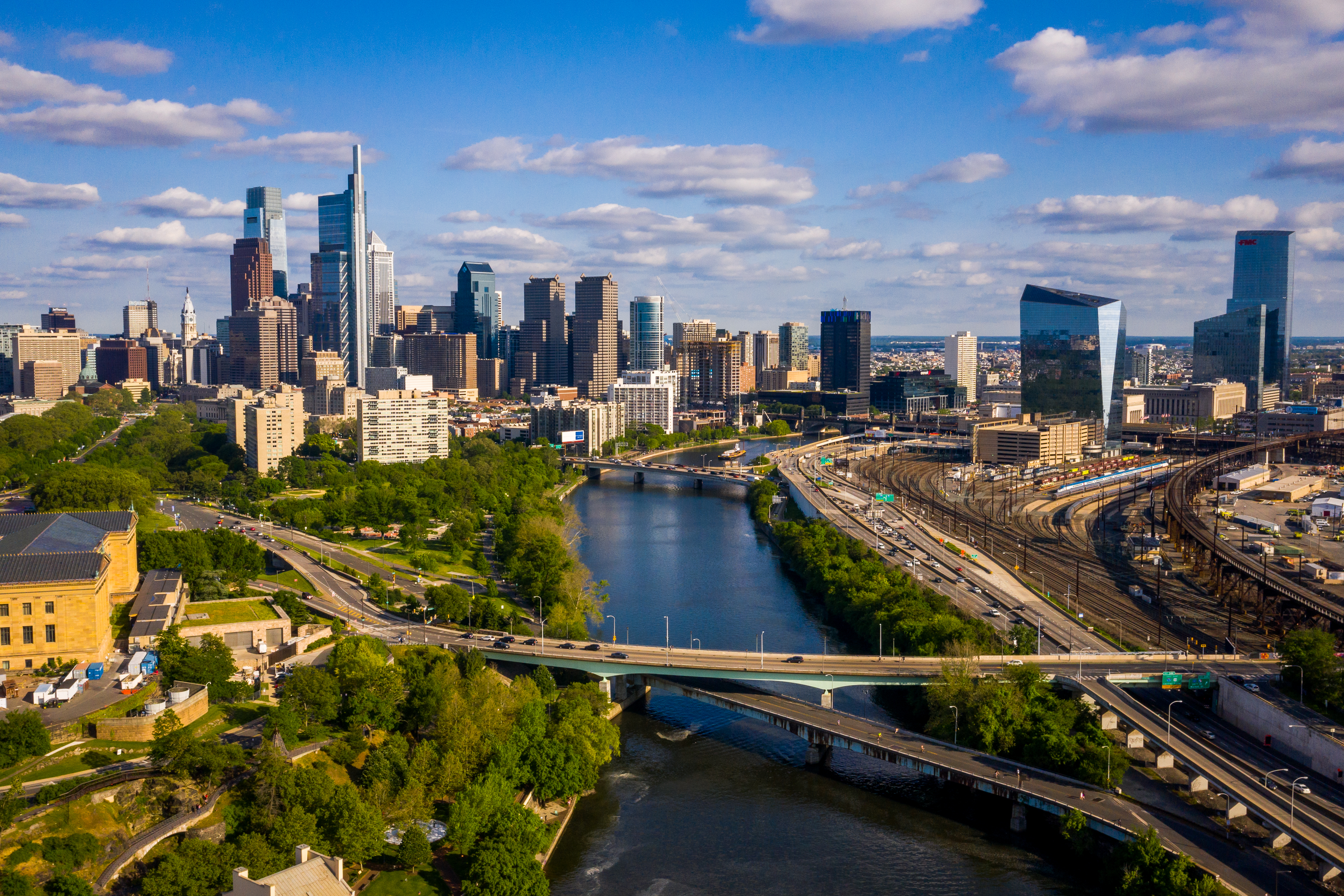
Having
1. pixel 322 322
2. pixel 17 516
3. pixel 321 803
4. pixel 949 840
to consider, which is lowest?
pixel 949 840

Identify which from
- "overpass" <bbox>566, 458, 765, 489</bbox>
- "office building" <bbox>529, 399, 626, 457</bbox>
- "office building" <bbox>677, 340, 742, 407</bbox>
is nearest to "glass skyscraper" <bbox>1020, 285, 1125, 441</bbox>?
"overpass" <bbox>566, 458, 765, 489</bbox>

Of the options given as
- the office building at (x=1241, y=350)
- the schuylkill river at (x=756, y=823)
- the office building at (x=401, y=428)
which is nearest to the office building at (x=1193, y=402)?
the office building at (x=1241, y=350)

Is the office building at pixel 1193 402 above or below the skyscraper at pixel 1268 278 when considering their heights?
below

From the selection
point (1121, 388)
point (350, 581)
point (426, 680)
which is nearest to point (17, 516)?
point (350, 581)

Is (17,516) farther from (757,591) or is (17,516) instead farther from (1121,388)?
(1121,388)

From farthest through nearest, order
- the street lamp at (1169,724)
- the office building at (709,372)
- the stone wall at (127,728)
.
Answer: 1. the office building at (709,372)
2. the street lamp at (1169,724)
3. the stone wall at (127,728)

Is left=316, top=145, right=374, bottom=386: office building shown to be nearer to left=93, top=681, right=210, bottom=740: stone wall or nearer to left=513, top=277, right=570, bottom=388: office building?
left=513, top=277, right=570, bottom=388: office building

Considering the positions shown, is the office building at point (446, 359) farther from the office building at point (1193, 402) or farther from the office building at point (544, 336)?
the office building at point (1193, 402)
